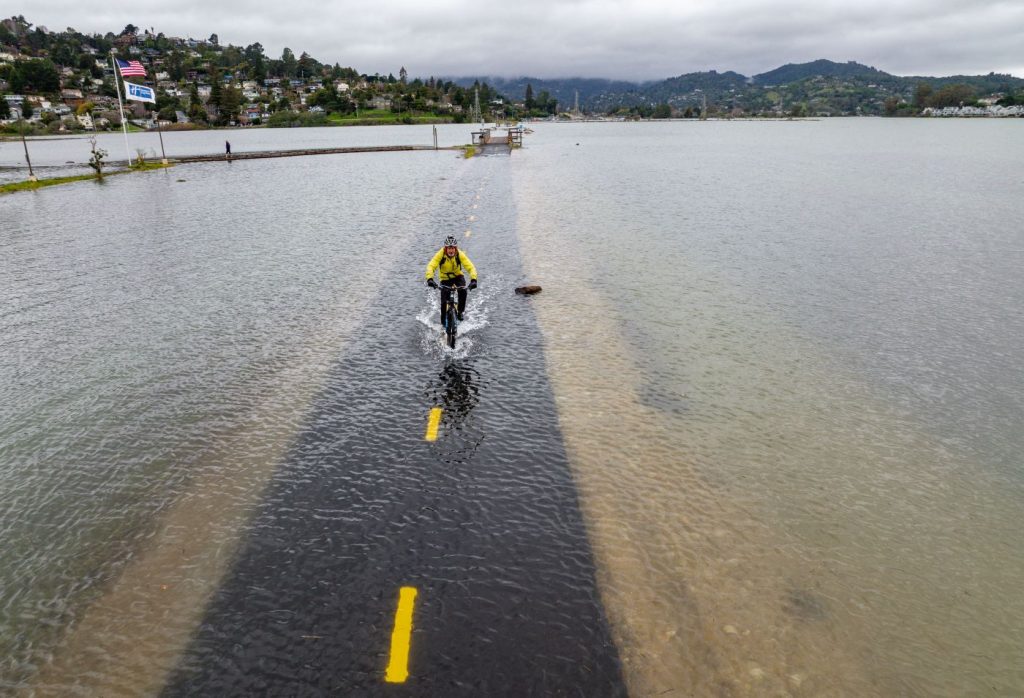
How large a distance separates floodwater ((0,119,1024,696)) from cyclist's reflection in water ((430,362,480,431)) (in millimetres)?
173

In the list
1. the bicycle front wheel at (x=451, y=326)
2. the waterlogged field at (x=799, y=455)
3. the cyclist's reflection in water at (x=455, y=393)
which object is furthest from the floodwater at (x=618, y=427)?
the bicycle front wheel at (x=451, y=326)

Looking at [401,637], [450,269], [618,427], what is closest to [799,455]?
[618,427]

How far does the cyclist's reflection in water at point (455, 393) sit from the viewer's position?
1606 centimetres

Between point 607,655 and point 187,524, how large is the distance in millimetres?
8088

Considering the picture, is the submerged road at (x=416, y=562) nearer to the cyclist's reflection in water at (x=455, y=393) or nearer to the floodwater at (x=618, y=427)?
the cyclist's reflection in water at (x=455, y=393)

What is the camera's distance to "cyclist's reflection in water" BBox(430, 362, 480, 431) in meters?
16.1

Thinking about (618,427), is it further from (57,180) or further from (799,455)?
(57,180)

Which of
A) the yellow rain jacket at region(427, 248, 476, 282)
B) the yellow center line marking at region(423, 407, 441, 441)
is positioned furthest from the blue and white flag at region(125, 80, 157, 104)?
the yellow center line marking at region(423, 407, 441, 441)

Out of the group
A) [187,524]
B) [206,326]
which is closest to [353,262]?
[206,326]

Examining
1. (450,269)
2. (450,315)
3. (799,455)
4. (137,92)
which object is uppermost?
(137,92)

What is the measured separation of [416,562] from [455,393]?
23.0 ft

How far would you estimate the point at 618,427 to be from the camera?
1580 cm

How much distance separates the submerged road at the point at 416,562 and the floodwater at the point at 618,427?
9.2 inches

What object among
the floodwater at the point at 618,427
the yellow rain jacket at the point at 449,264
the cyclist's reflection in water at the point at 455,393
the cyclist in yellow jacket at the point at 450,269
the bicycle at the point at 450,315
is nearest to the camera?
the floodwater at the point at 618,427
